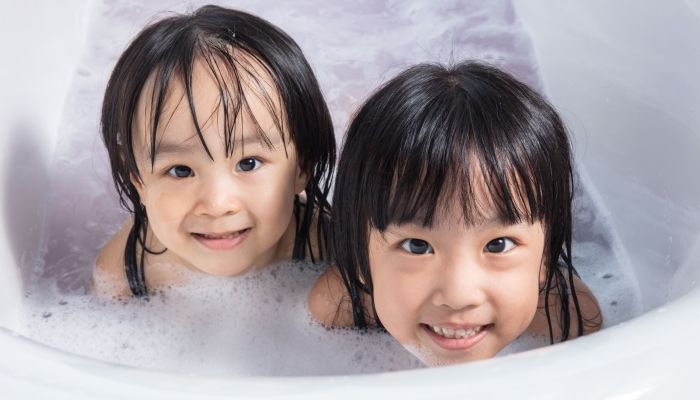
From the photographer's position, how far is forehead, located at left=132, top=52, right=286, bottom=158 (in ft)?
3.50

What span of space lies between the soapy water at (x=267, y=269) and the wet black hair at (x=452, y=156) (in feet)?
0.86

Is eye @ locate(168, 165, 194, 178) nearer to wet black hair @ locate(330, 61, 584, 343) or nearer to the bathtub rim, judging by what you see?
wet black hair @ locate(330, 61, 584, 343)

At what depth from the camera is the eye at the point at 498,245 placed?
943mm

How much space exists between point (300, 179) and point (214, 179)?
0.16 metres

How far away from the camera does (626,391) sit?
24.4 inches

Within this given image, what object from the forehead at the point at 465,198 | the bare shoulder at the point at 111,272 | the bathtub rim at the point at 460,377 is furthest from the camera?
the bare shoulder at the point at 111,272

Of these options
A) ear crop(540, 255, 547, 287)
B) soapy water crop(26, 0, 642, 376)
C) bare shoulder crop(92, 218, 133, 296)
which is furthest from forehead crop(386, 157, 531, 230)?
bare shoulder crop(92, 218, 133, 296)

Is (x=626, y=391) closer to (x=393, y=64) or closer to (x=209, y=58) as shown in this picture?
(x=209, y=58)

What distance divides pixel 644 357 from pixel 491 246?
320 mm

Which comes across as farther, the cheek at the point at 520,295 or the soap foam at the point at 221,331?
the soap foam at the point at 221,331

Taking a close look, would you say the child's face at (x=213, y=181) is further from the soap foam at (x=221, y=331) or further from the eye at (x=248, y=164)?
the soap foam at (x=221, y=331)

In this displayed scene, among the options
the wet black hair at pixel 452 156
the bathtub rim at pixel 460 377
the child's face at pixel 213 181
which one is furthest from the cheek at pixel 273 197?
the bathtub rim at pixel 460 377

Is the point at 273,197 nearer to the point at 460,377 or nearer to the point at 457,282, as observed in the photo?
the point at 457,282

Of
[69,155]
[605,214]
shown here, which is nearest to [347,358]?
[605,214]
